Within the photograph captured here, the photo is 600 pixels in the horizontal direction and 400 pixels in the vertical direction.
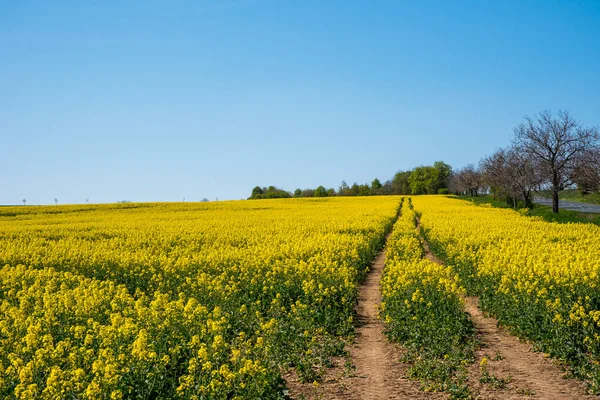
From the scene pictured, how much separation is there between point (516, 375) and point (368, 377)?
263 cm

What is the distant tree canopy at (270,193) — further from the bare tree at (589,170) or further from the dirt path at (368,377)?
the dirt path at (368,377)

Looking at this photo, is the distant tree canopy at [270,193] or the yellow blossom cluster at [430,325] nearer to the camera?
the yellow blossom cluster at [430,325]

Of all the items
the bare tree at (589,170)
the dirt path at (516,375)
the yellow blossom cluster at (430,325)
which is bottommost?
the dirt path at (516,375)

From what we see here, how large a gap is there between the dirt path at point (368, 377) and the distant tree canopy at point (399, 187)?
127550mm

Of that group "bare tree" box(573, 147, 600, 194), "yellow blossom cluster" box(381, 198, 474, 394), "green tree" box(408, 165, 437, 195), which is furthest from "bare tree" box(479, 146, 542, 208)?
"green tree" box(408, 165, 437, 195)

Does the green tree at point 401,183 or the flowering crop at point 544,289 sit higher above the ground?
the green tree at point 401,183

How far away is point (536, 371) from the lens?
977cm

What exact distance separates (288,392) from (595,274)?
9214 millimetres

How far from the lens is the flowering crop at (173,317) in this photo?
7.26 m

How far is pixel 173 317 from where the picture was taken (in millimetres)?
9906

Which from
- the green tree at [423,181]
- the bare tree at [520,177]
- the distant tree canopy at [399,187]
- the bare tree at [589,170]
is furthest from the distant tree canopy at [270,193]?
the bare tree at [589,170]

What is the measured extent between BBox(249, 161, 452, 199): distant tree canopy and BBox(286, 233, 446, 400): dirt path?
128m

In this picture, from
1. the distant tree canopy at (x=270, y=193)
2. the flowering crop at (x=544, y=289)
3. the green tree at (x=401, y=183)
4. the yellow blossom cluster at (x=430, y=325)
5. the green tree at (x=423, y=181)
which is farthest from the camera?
the green tree at (x=401, y=183)

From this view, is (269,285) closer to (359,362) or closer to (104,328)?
(359,362)
